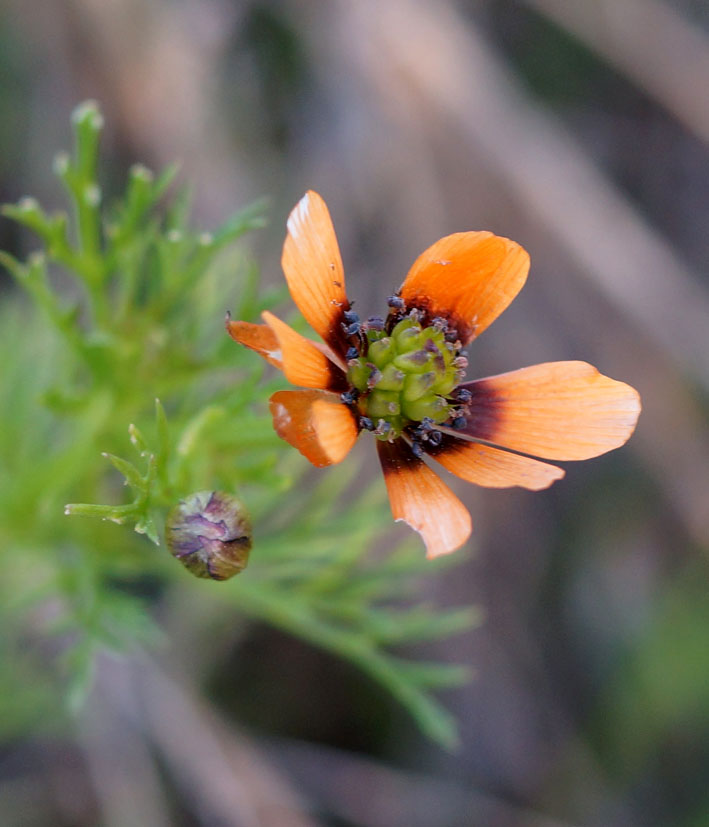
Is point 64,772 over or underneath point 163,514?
underneath

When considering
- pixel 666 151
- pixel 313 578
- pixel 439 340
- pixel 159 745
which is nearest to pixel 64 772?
pixel 159 745

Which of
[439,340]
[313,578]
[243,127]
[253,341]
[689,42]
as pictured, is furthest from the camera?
[243,127]

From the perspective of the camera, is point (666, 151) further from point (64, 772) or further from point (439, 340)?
point (64, 772)

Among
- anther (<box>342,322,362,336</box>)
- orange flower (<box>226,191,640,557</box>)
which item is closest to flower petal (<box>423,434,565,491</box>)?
orange flower (<box>226,191,640,557</box>)

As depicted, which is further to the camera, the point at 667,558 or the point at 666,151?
the point at 666,151

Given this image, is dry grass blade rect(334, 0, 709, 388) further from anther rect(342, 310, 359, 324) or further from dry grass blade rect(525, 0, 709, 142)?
anther rect(342, 310, 359, 324)

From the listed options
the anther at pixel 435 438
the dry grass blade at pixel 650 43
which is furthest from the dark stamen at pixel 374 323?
the dry grass blade at pixel 650 43

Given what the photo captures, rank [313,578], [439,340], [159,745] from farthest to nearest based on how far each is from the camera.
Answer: [159,745] → [313,578] → [439,340]

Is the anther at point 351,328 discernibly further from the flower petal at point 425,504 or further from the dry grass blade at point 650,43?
the dry grass blade at point 650,43
